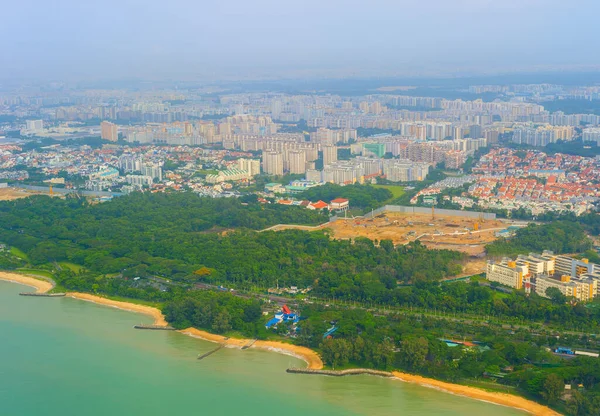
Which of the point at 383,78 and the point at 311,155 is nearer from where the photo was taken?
the point at 311,155

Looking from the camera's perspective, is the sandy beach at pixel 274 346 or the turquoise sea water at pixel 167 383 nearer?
the turquoise sea water at pixel 167 383

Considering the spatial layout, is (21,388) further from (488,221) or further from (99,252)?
(488,221)

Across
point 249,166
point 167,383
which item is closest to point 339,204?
point 249,166

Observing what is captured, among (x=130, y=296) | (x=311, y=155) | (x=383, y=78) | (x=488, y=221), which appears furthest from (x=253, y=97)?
(x=130, y=296)

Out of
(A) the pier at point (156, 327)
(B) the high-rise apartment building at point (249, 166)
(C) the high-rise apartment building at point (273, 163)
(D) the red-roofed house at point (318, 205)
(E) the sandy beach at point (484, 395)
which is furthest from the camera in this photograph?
(C) the high-rise apartment building at point (273, 163)

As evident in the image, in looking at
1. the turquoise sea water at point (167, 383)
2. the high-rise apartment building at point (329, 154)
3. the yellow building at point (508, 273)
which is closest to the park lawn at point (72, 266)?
the turquoise sea water at point (167, 383)

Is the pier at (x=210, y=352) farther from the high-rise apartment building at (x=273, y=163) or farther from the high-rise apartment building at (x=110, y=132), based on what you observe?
the high-rise apartment building at (x=110, y=132)

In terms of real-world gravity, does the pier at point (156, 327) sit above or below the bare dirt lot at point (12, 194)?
above
